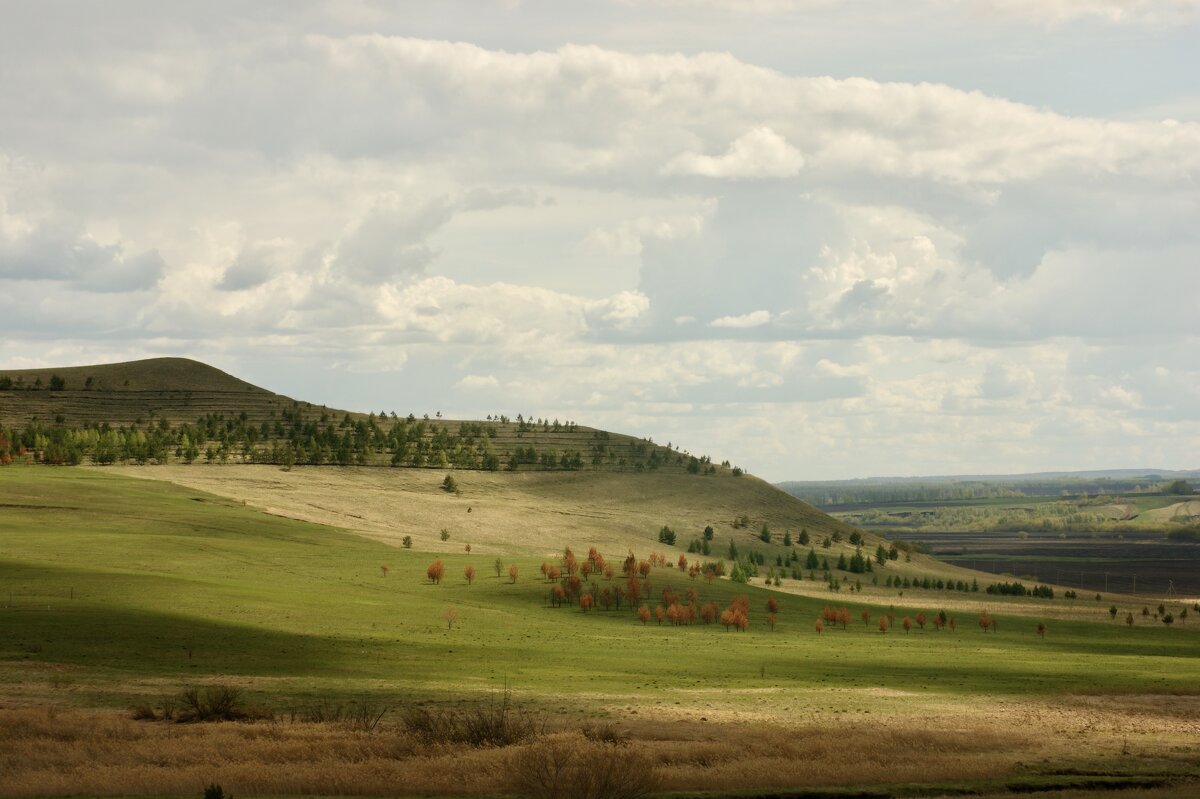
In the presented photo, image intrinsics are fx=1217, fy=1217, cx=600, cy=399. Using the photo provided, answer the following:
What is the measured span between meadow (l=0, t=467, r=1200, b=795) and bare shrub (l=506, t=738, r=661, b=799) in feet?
6.04

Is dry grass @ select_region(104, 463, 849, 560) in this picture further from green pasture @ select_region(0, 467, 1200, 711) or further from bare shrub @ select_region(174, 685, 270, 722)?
bare shrub @ select_region(174, 685, 270, 722)

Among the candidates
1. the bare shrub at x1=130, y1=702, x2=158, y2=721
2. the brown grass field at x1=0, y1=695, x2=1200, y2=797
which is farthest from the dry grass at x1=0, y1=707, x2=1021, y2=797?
the bare shrub at x1=130, y1=702, x2=158, y2=721

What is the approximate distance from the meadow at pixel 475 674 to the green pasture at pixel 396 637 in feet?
1.16

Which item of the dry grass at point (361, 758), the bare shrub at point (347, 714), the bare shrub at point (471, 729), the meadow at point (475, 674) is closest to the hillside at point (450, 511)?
the meadow at point (475, 674)

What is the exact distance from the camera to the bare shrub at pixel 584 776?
29.9 meters

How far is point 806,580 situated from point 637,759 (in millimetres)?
130149

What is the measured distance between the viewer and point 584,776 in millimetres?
29969

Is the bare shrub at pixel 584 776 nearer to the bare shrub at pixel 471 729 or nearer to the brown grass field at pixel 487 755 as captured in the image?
the brown grass field at pixel 487 755

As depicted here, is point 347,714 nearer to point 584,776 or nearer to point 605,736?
point 605,736

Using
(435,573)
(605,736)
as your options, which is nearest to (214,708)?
(605,736)

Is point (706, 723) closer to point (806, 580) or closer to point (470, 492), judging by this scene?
point (806, 580)

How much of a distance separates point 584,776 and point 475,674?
3027cm

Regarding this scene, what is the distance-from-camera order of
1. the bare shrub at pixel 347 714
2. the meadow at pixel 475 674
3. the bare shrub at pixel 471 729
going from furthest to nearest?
the bare shrub at pixel 347 714 < the bare shrub at pixel 471 729 < the meadow at pixel 475 674

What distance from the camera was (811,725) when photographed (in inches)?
1836
